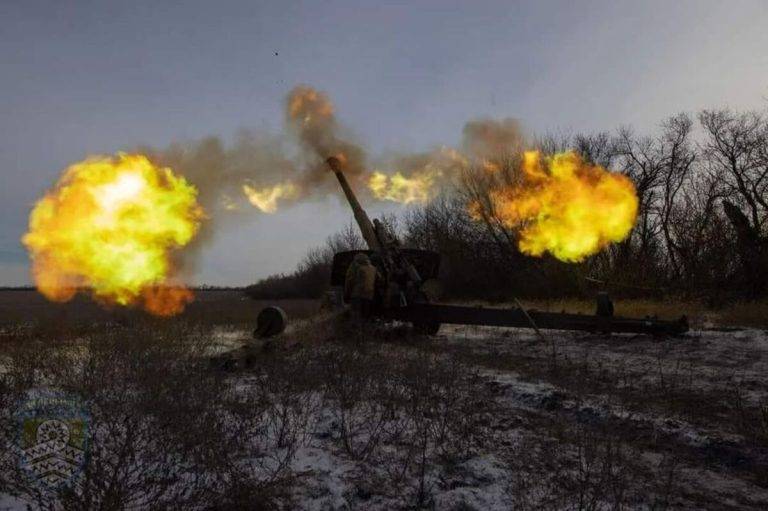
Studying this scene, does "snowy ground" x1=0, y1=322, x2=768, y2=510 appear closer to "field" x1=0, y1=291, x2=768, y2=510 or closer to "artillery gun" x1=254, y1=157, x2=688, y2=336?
"field" x1=0, y1=291, x2=768, y2=510

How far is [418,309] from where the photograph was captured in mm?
12508

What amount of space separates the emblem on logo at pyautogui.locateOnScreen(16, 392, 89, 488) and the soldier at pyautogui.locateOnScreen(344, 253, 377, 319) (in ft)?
22.4

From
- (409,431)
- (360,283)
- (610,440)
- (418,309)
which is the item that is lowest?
(409,431)

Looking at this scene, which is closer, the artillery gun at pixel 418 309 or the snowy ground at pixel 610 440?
the snowy ground at pixel 610 440

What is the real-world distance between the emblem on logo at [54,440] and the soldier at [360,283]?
6.82 meters

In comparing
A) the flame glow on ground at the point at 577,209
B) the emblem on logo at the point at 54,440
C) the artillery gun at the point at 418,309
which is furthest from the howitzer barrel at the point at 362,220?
the emblem on logo at the point at 54,440

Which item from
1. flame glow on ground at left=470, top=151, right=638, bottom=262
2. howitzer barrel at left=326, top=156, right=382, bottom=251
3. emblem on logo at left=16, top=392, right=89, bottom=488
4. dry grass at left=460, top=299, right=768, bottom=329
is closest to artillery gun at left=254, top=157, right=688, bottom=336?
howitzer barrel at left=326, top=156, right=382, bottom=251

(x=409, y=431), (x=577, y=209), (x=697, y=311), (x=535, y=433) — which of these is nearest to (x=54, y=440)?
(x=409, y=431)

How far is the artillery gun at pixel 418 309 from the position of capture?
1006 centimetres

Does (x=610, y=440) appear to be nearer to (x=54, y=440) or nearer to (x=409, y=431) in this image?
(x=409, y=431)

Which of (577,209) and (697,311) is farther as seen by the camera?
(697,311)

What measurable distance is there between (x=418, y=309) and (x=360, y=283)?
162cm

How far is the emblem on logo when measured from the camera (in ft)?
13.2

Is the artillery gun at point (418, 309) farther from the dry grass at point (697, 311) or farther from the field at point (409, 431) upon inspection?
the dry grass at point (697, 311)
